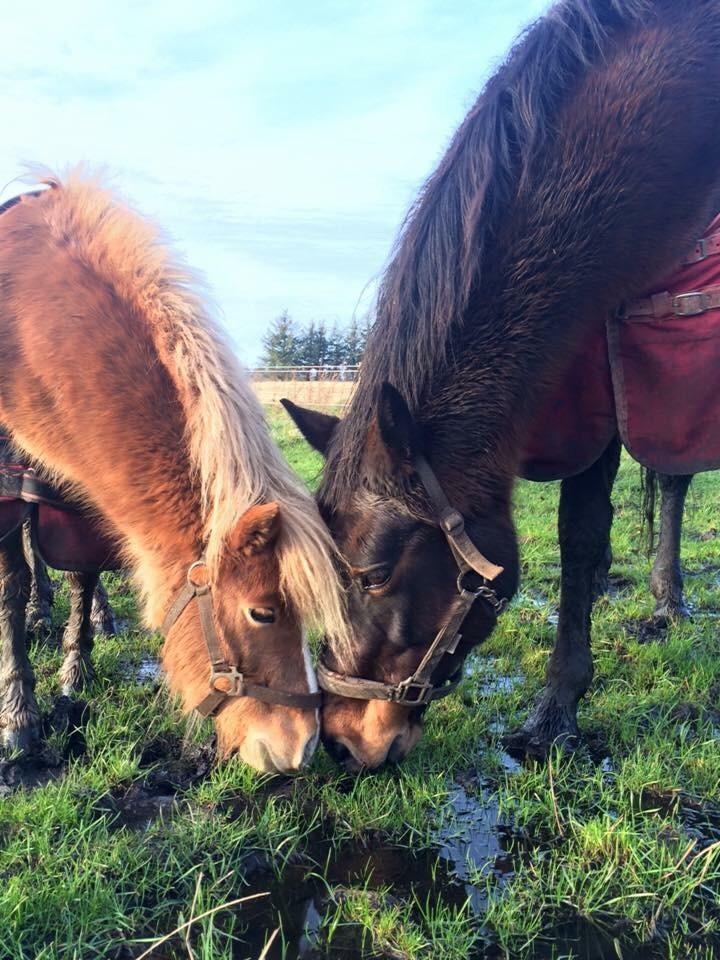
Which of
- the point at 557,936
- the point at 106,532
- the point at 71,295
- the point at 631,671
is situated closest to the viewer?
the point at 557,936

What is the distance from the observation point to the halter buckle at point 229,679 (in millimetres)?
2697

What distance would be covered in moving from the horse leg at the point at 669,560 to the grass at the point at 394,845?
1.10 meters

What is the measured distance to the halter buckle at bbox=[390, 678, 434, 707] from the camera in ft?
8.79

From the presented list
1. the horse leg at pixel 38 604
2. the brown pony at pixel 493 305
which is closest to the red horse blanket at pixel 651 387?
the brown pony at pixel 493 305

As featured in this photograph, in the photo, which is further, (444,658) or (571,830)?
(444,658)

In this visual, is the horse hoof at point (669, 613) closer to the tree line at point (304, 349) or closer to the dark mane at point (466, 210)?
the dark mane at point (466, 210)

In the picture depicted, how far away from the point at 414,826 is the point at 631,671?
1.83 metres

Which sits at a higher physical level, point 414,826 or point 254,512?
point 254,512

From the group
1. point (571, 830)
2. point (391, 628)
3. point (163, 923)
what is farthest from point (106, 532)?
point (571, 830)

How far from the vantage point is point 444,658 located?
2748mm

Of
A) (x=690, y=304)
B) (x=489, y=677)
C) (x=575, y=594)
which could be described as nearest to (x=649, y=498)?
(x=575, y=594)

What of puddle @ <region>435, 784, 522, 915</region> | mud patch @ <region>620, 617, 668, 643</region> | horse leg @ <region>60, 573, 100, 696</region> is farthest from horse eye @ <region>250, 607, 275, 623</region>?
mud patch @ <region>620, 617, 668, 643</region>

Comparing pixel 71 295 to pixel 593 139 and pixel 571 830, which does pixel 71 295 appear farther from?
pixel 571 830

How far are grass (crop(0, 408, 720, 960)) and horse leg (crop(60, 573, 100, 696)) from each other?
0.46 feet
